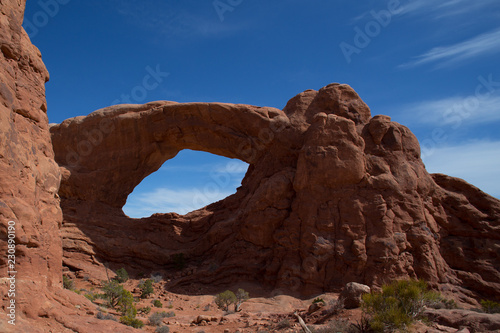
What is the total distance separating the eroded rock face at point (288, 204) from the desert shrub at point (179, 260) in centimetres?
30

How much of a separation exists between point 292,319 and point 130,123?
11.9 m

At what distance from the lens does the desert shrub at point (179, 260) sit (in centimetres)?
1741

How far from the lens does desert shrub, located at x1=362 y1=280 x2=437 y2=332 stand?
7.74m

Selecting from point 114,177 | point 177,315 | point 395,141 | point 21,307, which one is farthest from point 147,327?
point 395,141

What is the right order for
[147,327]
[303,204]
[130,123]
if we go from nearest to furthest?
[147,327] < [303,204] < [130,123]

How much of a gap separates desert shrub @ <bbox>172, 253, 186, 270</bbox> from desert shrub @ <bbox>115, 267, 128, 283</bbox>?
2266 millimetres

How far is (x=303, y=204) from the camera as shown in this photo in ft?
52.9

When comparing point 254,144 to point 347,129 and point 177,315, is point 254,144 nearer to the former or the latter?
point 347,129

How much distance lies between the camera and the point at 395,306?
26.6 feet

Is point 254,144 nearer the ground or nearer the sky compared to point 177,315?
nearer the sky

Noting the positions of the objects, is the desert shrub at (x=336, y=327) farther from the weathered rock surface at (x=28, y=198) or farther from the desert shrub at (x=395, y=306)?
the weathered rock surface at (x=28, y=198)

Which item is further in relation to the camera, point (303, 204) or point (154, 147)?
point (154, 147)

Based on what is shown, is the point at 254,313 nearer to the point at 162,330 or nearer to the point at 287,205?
the point at 162,330

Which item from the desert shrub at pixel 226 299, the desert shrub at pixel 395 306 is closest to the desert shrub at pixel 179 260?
the desert shrub at pixel 226 299
